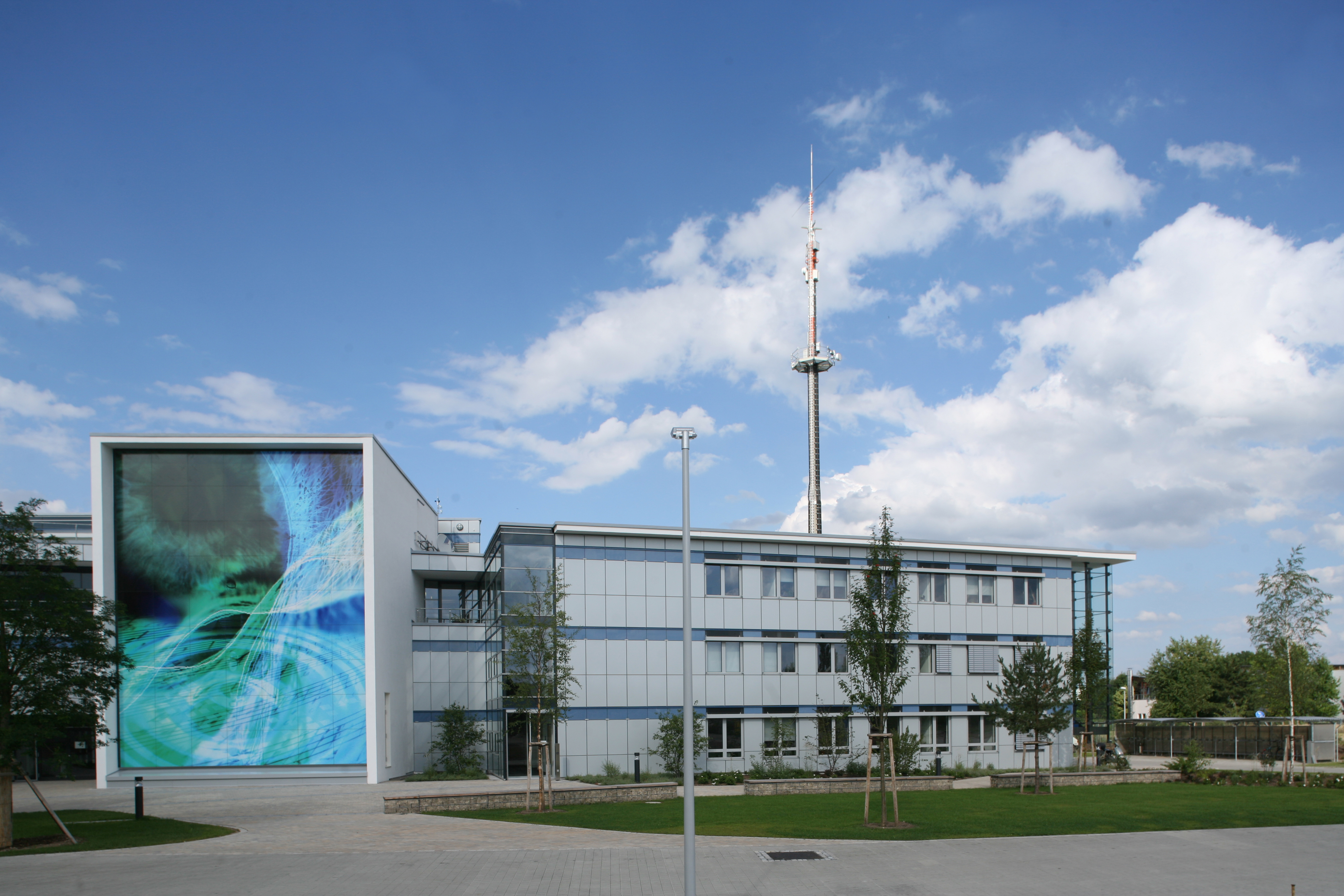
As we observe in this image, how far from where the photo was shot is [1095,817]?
22.6 m

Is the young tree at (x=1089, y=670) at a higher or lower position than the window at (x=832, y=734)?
higher

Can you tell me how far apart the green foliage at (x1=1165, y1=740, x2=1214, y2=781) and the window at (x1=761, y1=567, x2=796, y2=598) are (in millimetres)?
16094

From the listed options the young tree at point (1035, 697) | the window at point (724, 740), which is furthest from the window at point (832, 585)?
the young tree at point (1035, 697)

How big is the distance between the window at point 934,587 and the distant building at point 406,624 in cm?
12

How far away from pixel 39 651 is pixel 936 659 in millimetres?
35230

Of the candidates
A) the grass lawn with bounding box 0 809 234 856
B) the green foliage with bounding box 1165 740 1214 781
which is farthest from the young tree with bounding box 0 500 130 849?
the green foliage with bounding box 1165 740 1214 781

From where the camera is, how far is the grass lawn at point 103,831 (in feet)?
63.6

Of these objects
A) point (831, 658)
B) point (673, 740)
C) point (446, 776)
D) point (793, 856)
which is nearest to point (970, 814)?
point (793, 856)

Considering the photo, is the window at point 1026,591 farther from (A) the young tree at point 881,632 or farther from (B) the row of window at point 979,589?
(A) the young tree at point 881,632

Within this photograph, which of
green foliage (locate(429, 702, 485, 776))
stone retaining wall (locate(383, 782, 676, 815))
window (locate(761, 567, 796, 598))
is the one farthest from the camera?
window (locate(761, 567, 796, 598))

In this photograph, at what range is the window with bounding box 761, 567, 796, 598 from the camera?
40.8 meters

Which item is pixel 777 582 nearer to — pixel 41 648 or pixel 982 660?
pixel 982 660

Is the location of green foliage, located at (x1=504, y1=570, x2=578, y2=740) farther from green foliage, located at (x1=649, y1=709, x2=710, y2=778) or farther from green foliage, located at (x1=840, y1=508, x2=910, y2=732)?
green foliage, located at (x1=840, y1=508, x2=910, y2=732)

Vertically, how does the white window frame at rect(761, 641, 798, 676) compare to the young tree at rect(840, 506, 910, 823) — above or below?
below
